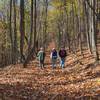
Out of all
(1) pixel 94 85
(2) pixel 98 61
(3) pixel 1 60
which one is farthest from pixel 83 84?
(3) pixel 1 60

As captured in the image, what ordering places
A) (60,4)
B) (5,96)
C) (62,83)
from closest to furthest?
(5,96)
(62,83)
(60,4)

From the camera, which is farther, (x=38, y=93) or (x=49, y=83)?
(x=49, y=83)

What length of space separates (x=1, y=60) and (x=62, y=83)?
187 ft

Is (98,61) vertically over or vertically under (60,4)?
under

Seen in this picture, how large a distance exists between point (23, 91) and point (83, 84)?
3266 millimetres

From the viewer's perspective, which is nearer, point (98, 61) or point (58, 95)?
point (58, 95)

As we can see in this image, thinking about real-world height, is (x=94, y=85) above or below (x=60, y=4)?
below

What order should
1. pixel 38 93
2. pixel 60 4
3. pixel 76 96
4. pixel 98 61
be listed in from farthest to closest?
1. pixel 60 4
2. pixel 98 61
3. pixel 38 93
4. pixel 76 96

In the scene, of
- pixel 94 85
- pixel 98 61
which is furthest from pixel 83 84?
pixel 98 61

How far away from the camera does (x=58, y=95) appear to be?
47.4ft

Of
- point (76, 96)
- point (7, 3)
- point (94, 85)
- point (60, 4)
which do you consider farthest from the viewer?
point (7, 3)

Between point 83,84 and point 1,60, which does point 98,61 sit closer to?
point 83,84

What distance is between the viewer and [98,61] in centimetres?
2409

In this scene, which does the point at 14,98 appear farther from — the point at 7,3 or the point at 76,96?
the point at 7,3
